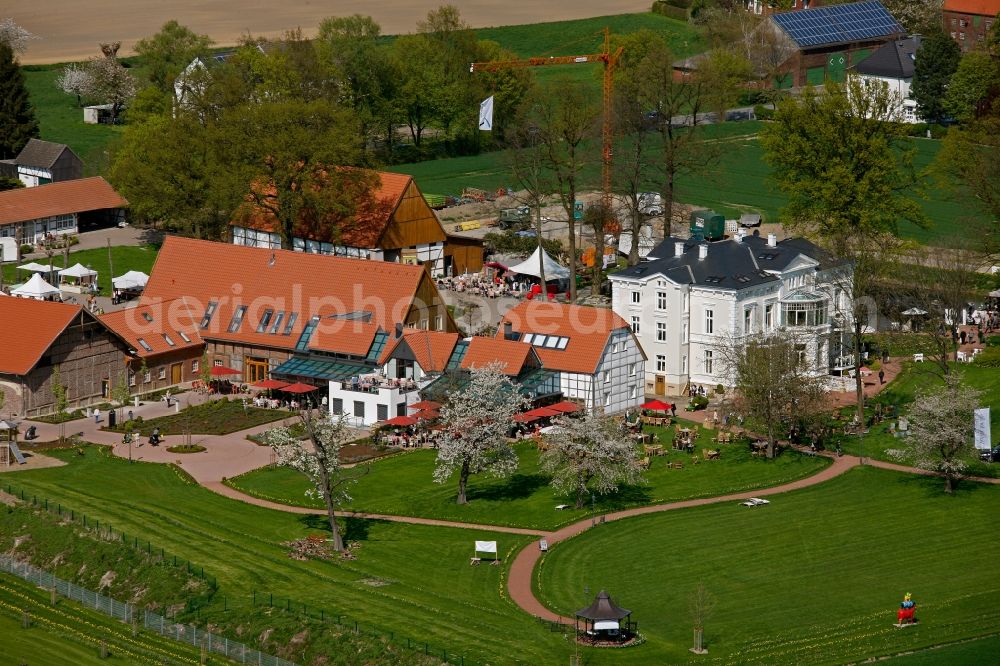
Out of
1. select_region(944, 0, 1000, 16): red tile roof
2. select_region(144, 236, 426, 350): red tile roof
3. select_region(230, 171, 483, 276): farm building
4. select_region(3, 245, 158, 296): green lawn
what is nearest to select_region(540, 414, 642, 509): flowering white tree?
select_region(144, 236, 426, 350): red tile roof

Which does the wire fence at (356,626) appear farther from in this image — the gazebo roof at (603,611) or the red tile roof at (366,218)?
the red tile roof at (366,218)

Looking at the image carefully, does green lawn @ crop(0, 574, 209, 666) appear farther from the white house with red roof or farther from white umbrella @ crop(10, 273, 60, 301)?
white umbrella @ crop(10, 273, 60, 301)

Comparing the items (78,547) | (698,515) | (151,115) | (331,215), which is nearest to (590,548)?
(698,515)

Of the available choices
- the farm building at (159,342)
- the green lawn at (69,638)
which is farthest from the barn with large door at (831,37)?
the green lawn at (69,638)

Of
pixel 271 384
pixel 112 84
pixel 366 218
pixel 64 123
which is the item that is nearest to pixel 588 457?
pixel 271 384

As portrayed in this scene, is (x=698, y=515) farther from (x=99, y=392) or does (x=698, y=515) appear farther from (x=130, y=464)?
(x=99, y=392)

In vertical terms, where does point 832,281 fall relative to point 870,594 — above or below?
above
